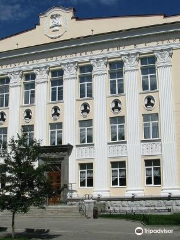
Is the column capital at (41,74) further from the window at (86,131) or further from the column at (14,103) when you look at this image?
the window at (86,131)

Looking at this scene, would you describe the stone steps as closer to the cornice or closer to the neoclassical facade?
the neoclassical facade

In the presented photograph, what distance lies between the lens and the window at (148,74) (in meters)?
28.8

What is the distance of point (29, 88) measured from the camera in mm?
32781

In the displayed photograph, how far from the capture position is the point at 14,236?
48.8 ft

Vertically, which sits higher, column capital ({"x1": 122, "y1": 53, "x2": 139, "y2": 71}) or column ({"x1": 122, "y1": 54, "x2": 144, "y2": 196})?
column capital ({"x1": 122, "y1": 53, "x2": 139, "y2": 71})

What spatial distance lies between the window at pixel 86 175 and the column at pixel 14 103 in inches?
269

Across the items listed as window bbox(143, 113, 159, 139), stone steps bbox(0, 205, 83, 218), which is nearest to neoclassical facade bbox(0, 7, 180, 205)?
window bbox(143, 113, 159, 139)

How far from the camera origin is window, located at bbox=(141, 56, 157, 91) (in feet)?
94.3

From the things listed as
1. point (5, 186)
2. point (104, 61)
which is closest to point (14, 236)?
point (5, 186)

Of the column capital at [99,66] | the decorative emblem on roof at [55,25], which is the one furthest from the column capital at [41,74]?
the column capital at [99,66]

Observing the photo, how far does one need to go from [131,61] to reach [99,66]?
2.65 m

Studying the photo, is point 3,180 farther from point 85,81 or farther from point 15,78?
point 15,78

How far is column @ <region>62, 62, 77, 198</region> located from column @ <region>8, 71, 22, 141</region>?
4516 mm

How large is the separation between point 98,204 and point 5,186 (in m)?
12.3
